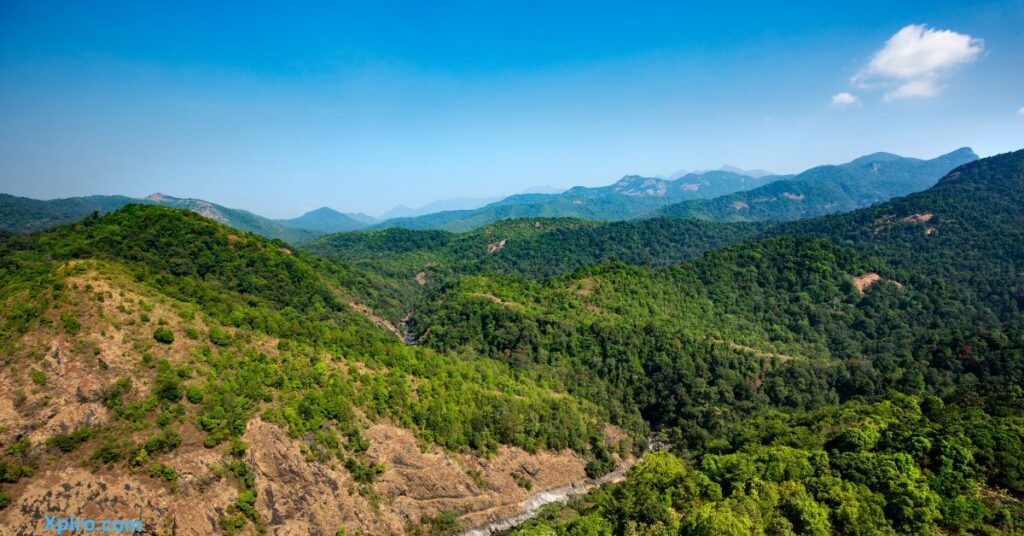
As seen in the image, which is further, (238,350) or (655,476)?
(238,350)

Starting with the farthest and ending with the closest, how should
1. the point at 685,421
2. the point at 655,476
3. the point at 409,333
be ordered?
1. the point at 409,333
2. the point at 685,421
3. the point at 655,476

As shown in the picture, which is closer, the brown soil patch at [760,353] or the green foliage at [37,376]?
the green foliage at [37,376]

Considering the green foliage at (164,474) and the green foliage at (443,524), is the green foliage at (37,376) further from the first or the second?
the green foliage at (443,524)

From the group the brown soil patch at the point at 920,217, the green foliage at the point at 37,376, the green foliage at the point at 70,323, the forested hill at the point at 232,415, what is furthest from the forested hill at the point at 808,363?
the green foliage at the point at 70,323

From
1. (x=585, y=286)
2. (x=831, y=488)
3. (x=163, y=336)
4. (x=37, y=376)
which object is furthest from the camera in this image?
(x=585, y=286)

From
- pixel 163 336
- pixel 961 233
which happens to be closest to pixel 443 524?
pixel 163 336

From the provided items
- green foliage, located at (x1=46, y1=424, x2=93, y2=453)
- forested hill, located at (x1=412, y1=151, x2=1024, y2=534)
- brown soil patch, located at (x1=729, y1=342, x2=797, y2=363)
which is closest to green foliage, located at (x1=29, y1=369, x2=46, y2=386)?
green foliage, located at (x1=46, y1=424, x2=93, y2=453)

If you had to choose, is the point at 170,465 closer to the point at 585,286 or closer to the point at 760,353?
the point at 585,286

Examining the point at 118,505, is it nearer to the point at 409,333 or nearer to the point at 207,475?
the point at 207,475

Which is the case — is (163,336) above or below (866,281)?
above

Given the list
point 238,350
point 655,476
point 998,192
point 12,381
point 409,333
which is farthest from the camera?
point 998,192

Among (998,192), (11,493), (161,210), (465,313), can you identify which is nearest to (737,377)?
(465,313)
